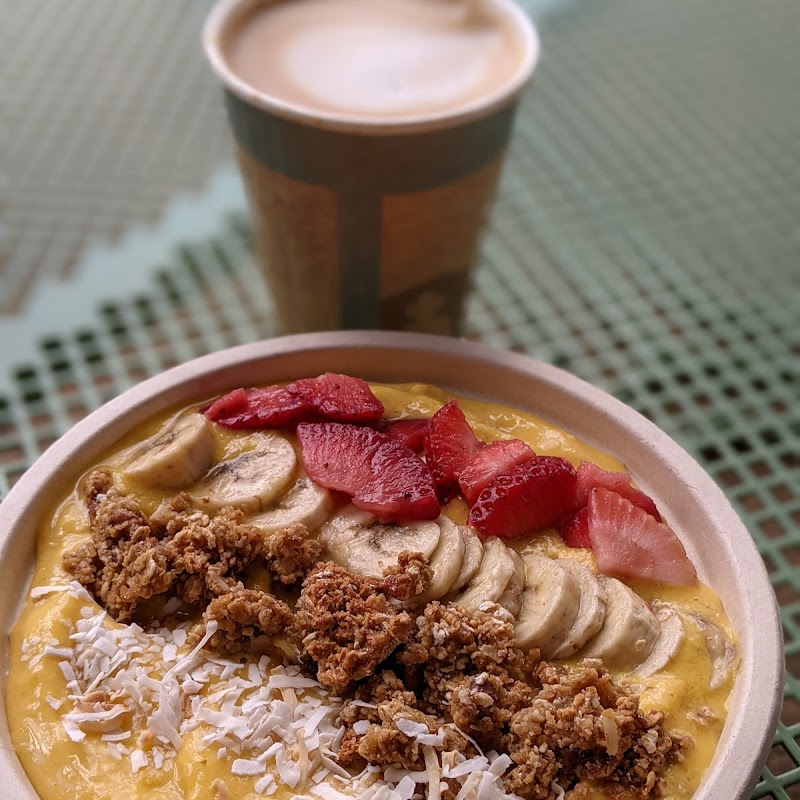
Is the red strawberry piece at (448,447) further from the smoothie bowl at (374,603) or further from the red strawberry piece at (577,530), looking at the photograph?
the red strawberry piece at (577,530)

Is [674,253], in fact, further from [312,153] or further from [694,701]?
[694,701]

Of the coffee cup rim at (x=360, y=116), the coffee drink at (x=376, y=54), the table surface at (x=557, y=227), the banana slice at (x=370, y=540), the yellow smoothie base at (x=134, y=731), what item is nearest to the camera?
the yellow smoothie base at (x=134, y=731)

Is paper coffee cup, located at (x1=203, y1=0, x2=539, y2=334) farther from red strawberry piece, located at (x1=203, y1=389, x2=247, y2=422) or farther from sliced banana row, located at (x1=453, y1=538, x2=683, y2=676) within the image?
sliced banana row, located at (x1=453, y1=538, x2=683, y2=676)

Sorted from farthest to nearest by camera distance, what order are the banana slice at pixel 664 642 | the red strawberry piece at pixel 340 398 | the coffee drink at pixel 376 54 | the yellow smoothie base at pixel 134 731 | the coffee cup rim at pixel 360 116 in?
1. the coffee drink at pixel 376 54
2. the coffee cup rim at pixel 360 116
3. the red strawberry piece at pixel 340 398
4. the banana slice at pixel 664 642
5. the yellow smoothie base at pixel 134 731

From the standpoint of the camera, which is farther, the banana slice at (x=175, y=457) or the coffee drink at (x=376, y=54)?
the coffee drink at (x=376, y=54)

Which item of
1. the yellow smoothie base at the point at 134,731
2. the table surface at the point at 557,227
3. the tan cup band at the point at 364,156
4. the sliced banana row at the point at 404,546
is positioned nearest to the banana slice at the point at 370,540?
the sliced banana row at the point at 404,546

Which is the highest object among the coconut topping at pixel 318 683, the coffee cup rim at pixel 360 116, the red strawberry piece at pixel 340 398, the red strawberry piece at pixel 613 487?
the coffee cup rim at pixel 360 116

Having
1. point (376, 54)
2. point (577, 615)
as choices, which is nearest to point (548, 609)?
point (577, 615)

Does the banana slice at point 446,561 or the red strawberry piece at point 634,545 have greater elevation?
the red strawberry piece at point 634,545
